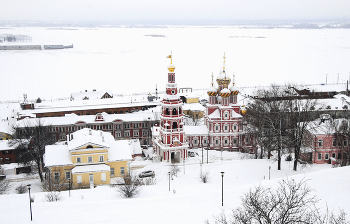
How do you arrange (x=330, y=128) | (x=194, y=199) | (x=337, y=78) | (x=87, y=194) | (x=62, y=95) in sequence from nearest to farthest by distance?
1. (x=194, y=199)
2. (x=87, y=194)
3. (x=330, y=128)
4. (x=62, y=95)
5. (x=337, y=78)

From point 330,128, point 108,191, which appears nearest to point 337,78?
→ point 330,128

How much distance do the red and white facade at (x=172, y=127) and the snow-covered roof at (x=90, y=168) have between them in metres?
8.74

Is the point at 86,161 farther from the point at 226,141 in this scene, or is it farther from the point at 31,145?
the point at 226,141

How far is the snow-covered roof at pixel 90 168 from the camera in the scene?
102 feet

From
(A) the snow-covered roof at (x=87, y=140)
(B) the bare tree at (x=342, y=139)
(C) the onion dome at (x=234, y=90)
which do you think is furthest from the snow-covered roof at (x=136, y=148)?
(B) the bare tree at (x=342, y=139)

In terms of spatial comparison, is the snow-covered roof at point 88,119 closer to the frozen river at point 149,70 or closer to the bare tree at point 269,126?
the bare tree at point 269,126

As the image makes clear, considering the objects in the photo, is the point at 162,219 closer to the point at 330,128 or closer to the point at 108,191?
the point at 108,191

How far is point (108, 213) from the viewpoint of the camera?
822 inches

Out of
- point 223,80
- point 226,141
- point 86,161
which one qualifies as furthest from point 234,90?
point 86,161

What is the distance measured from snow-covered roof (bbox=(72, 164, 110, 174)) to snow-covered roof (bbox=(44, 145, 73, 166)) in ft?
3.41

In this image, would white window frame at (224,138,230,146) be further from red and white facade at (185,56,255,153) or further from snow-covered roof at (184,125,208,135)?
snow-covered roof at (184,125,208,135)

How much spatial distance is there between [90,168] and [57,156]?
330 cm

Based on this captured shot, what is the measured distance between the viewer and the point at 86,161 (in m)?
32.2

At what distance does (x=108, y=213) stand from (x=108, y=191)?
5446 millimetres
